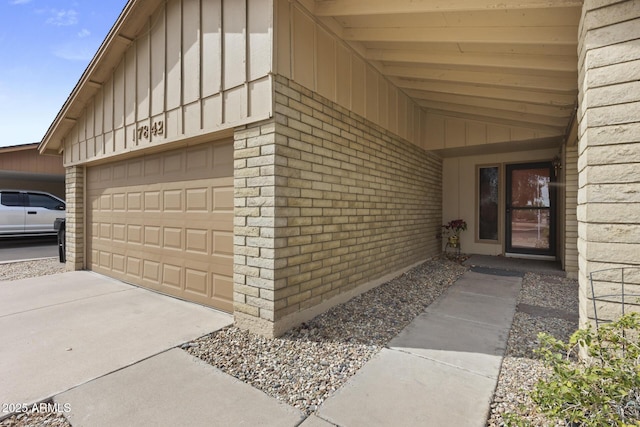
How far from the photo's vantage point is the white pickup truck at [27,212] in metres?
9.15

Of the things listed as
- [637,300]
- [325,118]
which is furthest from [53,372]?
[637,300]

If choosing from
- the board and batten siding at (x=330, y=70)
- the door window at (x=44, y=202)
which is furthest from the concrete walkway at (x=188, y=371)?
the door window at (x=44, y=202)

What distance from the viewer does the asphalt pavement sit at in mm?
7682

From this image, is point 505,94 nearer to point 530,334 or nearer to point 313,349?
point 530,334

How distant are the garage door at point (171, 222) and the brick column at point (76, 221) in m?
0.44

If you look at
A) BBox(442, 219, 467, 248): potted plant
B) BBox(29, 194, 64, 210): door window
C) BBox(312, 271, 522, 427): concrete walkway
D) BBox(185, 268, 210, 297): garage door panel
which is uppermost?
BBox(29, 194, 64, 210): door window

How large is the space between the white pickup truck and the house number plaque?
7.94 meters

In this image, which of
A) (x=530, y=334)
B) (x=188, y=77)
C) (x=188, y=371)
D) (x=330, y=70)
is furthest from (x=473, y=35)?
A: (x=188, y=371)

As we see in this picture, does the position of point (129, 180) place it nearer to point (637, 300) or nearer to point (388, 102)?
point (388, 102)

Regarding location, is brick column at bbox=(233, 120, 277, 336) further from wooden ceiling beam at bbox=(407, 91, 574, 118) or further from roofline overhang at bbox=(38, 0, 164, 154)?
wooden ceiling beam at bbox=(407, 91, 574, 118)

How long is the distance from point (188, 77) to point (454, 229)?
682 cm

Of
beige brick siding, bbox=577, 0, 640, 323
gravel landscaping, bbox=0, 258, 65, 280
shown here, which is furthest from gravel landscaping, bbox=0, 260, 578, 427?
gravel landscaping, bbox=0, 258, 65, 280

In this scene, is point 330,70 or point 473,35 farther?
point 330,70

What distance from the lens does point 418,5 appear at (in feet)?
9.46
